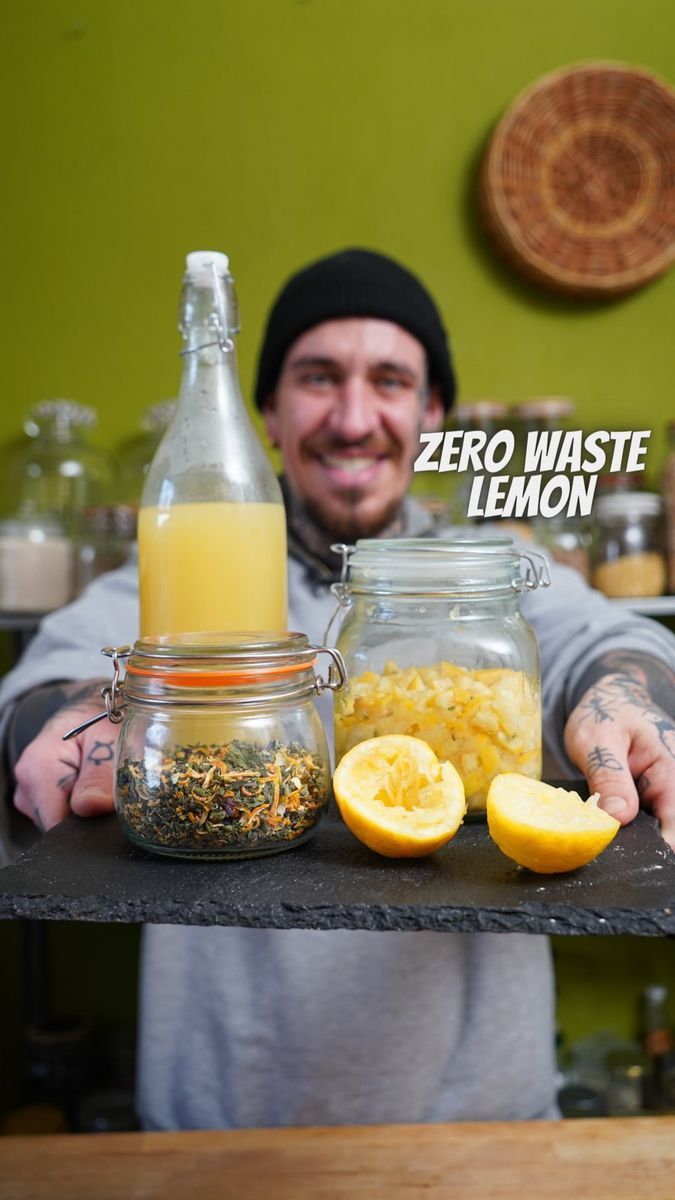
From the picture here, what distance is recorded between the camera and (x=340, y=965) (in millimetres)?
1222

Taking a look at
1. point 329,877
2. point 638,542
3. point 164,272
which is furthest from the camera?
point 164,272

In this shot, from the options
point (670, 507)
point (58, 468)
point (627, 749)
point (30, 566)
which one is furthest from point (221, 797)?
point (58, 468)

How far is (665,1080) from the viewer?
207cm

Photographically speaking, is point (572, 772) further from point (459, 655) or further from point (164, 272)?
point (164, 272)

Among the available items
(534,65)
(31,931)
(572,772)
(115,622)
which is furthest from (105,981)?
(534,65)

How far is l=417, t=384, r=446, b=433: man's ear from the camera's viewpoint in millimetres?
1352

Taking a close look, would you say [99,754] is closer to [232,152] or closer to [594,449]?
[594,449]

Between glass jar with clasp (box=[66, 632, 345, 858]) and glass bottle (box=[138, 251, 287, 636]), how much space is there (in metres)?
0.07

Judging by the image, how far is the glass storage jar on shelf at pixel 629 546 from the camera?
1862mm

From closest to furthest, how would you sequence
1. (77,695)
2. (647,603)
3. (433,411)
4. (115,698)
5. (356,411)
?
1. (115,698)
2. (77,695)
3. (356,411)
4. (433,411)
5. (647,603)

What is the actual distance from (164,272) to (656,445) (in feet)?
3.75

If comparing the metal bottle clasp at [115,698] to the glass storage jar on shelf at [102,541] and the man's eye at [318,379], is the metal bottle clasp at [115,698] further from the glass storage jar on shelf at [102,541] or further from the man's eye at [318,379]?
the glass storage jar on shelf at [102,541]

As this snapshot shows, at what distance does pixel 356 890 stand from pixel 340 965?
0.76 metres

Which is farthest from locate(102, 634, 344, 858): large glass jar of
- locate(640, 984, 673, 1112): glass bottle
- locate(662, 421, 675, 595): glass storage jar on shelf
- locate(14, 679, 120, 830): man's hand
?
locate(640, 984, 673, 1112): glass bottle
